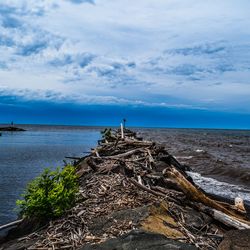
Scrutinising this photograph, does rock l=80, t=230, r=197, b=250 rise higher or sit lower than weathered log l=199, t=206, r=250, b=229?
higher

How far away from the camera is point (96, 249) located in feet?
16.3

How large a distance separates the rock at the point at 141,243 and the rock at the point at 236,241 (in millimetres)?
789

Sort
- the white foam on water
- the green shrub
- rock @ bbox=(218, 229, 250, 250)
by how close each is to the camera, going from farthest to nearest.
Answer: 1. the white foam on water
2. the green shrub
3. rock @ bbox=(218, 229, 250, 250)

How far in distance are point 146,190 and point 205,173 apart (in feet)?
53.5

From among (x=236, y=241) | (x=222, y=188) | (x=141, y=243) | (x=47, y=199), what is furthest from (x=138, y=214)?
(x=222, y=188)

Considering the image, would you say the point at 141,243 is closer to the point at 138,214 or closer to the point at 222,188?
the point at 138,214

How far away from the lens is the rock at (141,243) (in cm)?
482

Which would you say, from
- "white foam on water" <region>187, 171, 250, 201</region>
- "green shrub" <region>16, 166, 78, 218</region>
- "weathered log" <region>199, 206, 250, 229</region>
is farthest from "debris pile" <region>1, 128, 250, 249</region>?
"white foam on water" <region>187, 171, 250, 201</region>

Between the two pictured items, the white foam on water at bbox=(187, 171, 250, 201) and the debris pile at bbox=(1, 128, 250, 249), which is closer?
A: the debris pile at bbox=(1, 128, 250, 249)

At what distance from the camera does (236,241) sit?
5.43 m

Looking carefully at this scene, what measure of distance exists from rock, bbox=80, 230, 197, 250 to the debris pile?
465mm

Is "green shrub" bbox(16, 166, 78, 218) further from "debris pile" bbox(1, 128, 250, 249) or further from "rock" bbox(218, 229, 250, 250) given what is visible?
"rock" bbox(218, 229, 250, 250)

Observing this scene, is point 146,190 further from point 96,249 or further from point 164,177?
point 96,249

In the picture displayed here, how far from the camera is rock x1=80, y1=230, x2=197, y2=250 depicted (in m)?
4.82
